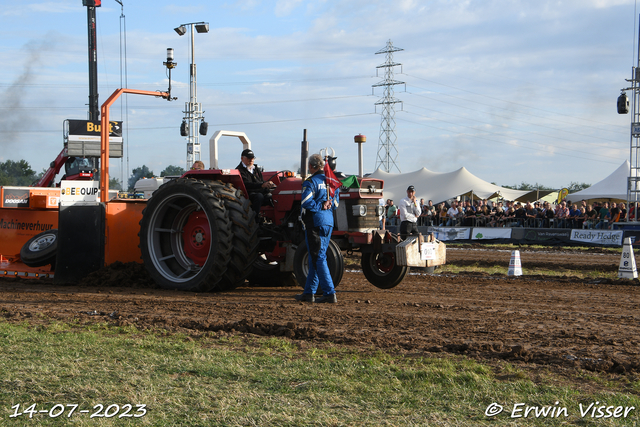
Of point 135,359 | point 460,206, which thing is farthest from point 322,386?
point 460,206

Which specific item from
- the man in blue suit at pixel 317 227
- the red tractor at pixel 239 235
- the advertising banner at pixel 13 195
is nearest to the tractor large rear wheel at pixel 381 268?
the red tractor at pixel 239 235

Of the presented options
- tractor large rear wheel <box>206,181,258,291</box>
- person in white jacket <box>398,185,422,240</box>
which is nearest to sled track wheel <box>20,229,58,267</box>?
tractor large rear wheel <box>206,181,258,291</box>

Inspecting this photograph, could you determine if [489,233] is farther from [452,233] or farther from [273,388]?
[273,388]

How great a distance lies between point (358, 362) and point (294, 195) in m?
4.42

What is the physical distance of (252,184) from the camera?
892cm

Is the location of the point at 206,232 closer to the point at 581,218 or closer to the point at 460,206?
the point at 581,218

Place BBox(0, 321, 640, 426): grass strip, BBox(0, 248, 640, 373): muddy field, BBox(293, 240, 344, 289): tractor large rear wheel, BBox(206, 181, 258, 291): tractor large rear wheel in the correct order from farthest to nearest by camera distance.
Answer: BBox(206, 181, 258, 291): tractor large rear wheel → BBox(293, 240, 344, 289): tractor large rear wheel → BBox(0, 248, 640, 373): muddy field → BBox(0, 321, 640, 426): grass strip

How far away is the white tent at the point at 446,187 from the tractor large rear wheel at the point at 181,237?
83.7 feet

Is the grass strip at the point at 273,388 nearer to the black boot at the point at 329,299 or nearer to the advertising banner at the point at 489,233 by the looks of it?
the black boot at the point at 329,299

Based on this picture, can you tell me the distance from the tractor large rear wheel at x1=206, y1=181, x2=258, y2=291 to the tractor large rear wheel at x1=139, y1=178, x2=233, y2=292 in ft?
0.30

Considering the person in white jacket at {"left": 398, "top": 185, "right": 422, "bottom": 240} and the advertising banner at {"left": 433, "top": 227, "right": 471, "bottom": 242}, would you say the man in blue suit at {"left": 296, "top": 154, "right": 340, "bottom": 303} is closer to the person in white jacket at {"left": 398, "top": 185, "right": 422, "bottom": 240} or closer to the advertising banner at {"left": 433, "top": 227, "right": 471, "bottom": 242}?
the person in white jacket at {"left": 398, "top": 185, "right": 422, "bottom": 240}

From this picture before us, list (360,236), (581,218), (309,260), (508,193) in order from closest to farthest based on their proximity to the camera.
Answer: (309,260)
(360,236)
(581,218)
(508,193)

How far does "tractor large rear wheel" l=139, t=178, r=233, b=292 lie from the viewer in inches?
329

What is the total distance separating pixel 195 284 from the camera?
28.0 ft
